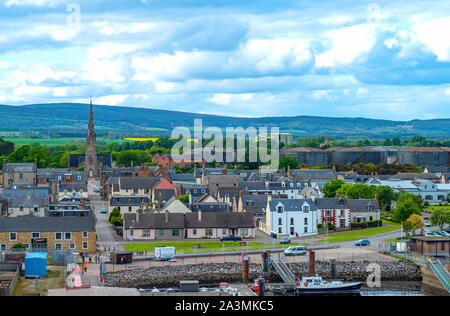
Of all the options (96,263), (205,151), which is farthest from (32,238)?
(205,151)

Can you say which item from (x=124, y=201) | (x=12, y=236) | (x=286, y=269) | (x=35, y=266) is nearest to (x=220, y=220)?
(x=286, y=269)

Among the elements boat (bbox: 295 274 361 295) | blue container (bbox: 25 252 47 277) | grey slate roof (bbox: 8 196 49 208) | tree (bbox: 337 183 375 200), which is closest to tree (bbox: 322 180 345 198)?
tree (bbox: 337 183 375 200)

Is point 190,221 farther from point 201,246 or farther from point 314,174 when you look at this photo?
point 314,174

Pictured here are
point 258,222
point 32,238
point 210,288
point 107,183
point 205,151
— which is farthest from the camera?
point 205,151

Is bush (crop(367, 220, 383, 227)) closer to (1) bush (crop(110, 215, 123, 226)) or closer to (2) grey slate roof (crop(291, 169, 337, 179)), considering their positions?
(1) bush (crop(110, 215, 123, 226))
